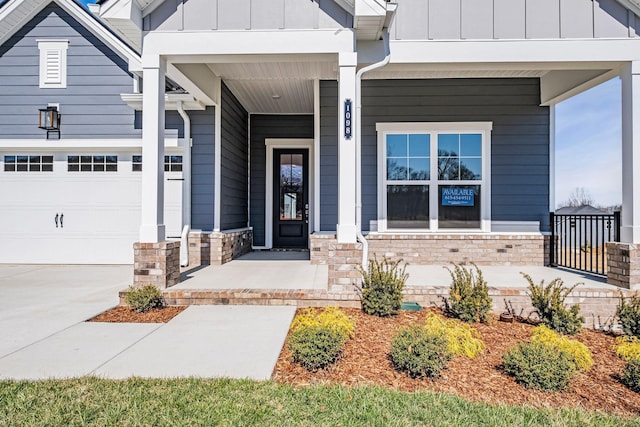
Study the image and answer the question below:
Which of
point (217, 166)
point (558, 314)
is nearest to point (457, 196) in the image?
point (558, 314)

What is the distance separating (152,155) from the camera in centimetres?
515

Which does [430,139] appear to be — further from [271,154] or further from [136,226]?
[136,226]

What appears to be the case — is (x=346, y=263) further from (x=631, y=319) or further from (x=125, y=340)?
(x=631, y=319)

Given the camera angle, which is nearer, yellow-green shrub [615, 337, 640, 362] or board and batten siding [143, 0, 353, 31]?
yellow-green shrub [615, 337, 640, 362]

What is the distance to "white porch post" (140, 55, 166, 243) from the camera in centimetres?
512

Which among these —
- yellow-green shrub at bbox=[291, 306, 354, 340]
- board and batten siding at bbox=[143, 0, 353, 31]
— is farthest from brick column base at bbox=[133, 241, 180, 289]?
board and batten siding at bbox=[143, 0, 353, 31]

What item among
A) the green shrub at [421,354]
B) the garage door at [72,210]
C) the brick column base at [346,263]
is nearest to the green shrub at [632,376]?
the green shrub at [421,354]

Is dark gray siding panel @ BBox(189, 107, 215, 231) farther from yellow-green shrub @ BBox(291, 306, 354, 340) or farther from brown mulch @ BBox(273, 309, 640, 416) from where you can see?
brown mulch @ BBox(273, 309, 640, 416)

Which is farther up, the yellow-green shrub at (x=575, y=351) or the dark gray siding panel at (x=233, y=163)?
the dark gray siding panel at (x=233, y=163)

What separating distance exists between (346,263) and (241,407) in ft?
8.49

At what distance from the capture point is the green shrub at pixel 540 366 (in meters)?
2.91

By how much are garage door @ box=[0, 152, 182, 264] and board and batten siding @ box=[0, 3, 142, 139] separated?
2.03ft

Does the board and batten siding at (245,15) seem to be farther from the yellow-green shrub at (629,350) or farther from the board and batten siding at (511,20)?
the yellow-green shrub at (629,350)

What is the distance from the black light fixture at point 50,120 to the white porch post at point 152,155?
3.80 meters
